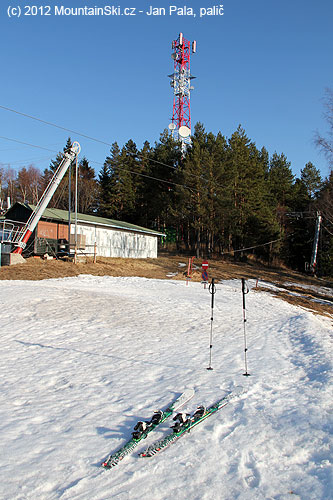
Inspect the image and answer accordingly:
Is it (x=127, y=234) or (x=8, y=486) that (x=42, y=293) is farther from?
(x=127, y=234)

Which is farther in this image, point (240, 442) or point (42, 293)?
point (42, 293)

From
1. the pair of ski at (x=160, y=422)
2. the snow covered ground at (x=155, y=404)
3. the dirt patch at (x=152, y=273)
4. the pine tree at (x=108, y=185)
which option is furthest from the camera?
the pine tree at (x=108, y=185)

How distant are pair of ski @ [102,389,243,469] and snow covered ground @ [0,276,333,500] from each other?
8 centimetres

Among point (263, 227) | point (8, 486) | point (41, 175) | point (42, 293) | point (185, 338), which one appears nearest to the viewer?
point (8, 486)

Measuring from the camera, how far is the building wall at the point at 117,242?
1234 inches

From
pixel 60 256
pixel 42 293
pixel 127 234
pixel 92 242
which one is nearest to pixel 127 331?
pixel 42 293

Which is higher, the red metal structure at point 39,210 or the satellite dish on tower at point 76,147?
the satellite dish on tower at point 76,147

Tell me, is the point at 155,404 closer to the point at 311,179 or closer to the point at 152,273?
the point at 152,273

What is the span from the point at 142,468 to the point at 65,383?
3.11 m

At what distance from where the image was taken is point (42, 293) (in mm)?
14656

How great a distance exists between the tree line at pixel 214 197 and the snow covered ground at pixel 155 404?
2896 centimetres

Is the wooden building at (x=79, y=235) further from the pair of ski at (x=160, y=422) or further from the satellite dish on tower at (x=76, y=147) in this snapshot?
the pair of ski at (x=160, y=422)

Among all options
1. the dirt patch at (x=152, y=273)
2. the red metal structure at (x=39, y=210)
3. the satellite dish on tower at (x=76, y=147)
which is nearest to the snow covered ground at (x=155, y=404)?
the dirt patch at (x=152, y=273)

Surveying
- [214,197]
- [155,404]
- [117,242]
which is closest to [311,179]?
[214,197]
